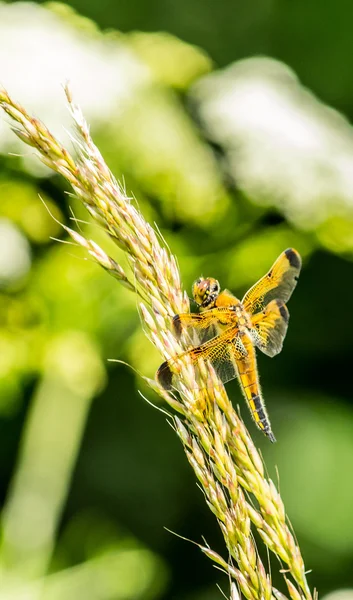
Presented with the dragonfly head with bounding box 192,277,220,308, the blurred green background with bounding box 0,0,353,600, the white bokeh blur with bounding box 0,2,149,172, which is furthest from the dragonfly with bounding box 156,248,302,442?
the white bokeh blur with bounding box 0,2,149,172

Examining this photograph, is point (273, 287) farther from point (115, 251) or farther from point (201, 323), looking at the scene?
point (115, 251)

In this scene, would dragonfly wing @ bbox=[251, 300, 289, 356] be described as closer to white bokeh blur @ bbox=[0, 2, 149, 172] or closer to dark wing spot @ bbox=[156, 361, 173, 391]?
dark wing spot @ bbox=[156, 361, 173, 391]

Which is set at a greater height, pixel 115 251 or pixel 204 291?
pixel 204 291

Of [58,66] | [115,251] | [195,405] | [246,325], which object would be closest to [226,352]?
[246,325]

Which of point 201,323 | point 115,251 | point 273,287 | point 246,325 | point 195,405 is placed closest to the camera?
point 195,405

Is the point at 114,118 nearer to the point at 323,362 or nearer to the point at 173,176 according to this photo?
the point at 173,176

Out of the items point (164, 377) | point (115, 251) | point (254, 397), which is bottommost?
point (115, 251)

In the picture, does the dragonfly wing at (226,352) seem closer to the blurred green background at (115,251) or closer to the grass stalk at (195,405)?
the grass stalk at (195,405)
